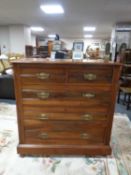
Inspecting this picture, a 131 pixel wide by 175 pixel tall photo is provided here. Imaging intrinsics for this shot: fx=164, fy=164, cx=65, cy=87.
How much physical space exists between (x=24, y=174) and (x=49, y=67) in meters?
1.09

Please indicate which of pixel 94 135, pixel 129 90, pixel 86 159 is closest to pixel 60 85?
pixel 94 135

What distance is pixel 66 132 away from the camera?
185cm

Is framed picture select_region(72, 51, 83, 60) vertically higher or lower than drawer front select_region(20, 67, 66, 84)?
higher

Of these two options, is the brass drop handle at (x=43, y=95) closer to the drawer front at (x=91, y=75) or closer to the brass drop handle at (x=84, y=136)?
the drawer front at (x=91, y=75)

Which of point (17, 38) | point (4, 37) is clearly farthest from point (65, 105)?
Answer: point (4, 37)

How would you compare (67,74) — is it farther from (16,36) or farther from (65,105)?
(16,36)

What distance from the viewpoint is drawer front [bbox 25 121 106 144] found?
1.83 metres

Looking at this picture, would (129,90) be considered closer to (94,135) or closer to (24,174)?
(94,135)

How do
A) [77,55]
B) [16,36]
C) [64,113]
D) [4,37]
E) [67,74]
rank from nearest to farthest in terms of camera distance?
[67,74], [64,113], [77,55], [16,36], [4,37]

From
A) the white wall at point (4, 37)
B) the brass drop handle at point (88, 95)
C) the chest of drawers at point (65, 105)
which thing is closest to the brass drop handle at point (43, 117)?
the chest of drawers at point (65, 105)

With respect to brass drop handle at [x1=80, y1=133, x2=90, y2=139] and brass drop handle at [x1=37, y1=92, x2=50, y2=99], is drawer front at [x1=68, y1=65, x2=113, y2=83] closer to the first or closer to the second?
brass drop handle at [x1=37, y1=92, x2=50, y2=99]

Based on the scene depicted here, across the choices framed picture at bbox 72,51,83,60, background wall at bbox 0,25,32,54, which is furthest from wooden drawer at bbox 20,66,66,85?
background wall at bbox 0,25,32,54

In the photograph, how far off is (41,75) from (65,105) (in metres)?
0.41

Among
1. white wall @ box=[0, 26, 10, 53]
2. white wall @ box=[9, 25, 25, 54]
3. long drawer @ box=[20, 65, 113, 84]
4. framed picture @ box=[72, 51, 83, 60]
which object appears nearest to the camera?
long drawer @ box=[20, 65, 113, 84]
